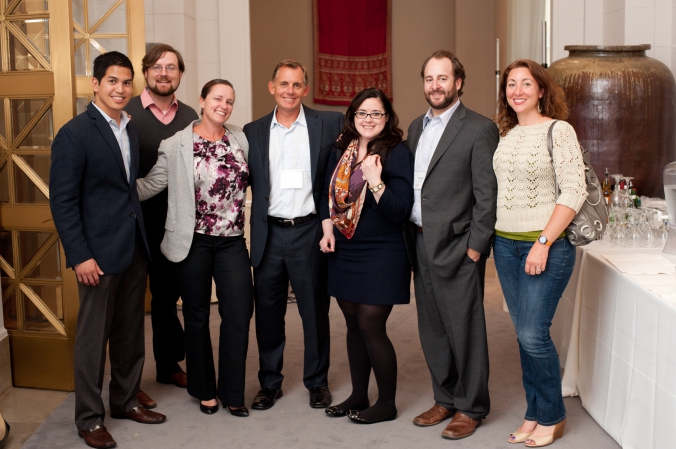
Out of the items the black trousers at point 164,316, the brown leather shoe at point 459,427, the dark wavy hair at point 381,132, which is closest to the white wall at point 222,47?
the black trousers at point 164,316

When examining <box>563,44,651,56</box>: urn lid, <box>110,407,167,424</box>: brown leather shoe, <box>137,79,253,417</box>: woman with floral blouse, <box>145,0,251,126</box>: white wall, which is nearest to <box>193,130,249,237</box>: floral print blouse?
<box>137,79,253,417</box>: woman with floral blouse

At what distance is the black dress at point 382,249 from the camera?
9.61 feet

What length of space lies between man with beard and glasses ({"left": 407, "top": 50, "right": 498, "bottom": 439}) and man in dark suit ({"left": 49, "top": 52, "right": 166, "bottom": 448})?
1.23 metres

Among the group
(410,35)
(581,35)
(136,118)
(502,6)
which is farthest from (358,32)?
(136,118)

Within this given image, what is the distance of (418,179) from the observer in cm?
296

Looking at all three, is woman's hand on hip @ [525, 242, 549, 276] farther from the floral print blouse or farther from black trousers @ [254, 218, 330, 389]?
the floral print blouse

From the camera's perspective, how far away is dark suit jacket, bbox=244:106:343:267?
325 cm

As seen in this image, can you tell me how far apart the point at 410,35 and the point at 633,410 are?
24.4ft

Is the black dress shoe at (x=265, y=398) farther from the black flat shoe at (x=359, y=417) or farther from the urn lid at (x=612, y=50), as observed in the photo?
the urn lid at (x=612, y=50)

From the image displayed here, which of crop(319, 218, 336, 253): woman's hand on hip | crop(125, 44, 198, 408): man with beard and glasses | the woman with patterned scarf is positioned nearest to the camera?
the woman with patterned scarf

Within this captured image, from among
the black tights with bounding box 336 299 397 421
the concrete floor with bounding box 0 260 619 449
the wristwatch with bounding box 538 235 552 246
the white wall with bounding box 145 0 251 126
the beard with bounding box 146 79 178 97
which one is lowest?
the concrete floor with bounding box 0 260 619 449

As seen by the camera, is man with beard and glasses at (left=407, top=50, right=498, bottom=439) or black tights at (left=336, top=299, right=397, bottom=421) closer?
man with beard and glasses at (left=407, top=50, right=498, bottom=439)

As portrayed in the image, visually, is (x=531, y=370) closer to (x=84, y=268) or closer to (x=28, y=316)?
(x=84, y=268)

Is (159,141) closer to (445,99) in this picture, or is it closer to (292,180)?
(292,180)
